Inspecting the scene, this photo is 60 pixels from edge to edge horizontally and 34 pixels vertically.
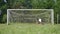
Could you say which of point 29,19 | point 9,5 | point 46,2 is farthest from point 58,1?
point 9,5

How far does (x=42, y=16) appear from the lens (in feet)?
52.1

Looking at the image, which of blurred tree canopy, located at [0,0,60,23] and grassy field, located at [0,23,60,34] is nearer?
grassy field, located at [0,23,60,34]

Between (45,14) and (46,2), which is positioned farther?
(46,2)

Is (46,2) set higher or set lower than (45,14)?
higher

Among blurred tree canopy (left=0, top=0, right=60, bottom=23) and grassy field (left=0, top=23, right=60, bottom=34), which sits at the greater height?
blurred tree canopy (left=0, top=0, right=60, bottom=23)

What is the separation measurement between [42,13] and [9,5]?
6.58 metres

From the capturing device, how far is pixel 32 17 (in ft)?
53.6

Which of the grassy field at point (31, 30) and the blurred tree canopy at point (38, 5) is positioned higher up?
the blurred tree canopy at point (38, 5)

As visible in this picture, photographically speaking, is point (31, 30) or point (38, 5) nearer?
point (31, 30)

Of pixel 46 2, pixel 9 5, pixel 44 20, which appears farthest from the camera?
pixel 9 5

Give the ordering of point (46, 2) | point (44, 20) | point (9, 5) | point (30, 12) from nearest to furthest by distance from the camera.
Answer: point (44, 20), point (30, 12), point (46, 2), point (9, 5)

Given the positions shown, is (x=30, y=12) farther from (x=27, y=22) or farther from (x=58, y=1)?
(x=58, y=1)

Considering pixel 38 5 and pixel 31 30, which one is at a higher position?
pixel 38 5

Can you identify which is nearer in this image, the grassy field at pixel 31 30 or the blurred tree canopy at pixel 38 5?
the grassy field at pixel 31 30
